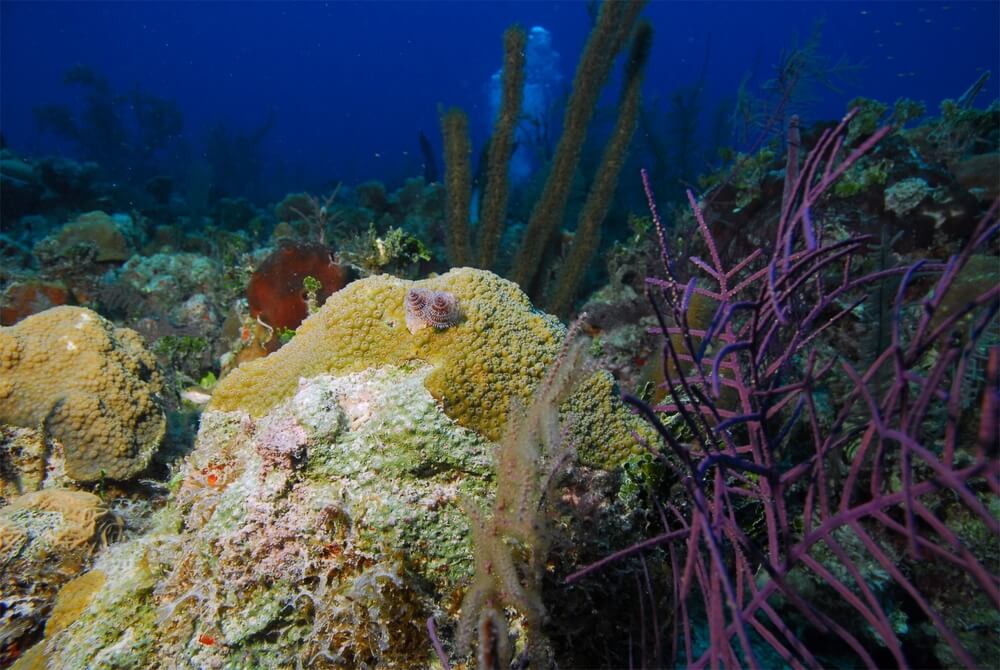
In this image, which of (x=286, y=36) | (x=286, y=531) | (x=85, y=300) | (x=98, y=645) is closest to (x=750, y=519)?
(x=286, y=531)

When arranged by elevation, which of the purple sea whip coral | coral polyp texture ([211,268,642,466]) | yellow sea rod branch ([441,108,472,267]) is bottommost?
the purple sea whip coral

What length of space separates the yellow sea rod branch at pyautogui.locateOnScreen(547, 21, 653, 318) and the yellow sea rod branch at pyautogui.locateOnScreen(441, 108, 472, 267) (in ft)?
5.25

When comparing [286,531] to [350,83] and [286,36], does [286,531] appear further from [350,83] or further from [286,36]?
[286,36]

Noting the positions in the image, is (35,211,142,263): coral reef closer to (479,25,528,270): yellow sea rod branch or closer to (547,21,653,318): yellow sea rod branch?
(479,25,528,270): yellow sea rod branch

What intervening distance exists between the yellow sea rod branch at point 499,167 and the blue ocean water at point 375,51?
189 feet

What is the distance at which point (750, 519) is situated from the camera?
9.53 feet

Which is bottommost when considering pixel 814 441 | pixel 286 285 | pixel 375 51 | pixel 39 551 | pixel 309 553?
pixel 814 441

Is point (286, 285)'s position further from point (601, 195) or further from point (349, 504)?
point (601, 195)

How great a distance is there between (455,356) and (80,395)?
8.15 ft

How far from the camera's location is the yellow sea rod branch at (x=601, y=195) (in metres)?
7.29

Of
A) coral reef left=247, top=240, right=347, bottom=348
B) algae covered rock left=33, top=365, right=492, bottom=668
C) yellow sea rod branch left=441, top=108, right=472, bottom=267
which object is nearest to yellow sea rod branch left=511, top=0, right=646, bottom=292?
yellow sea rod branch left=441, top=108, right=472, bottom=267

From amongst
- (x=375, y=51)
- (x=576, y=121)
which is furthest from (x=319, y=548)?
(x=375, y=51)

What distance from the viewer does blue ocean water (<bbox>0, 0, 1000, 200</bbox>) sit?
76188 millimetres

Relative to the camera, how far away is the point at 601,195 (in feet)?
24.2
